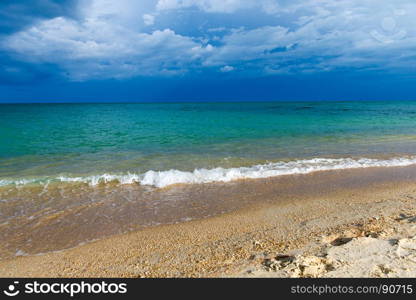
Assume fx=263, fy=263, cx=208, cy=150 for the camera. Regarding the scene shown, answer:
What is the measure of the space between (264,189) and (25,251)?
655cm

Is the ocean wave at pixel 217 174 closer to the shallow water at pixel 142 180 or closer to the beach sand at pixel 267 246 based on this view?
the shallow water at pixel 142 180

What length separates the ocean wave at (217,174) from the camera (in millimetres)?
9703

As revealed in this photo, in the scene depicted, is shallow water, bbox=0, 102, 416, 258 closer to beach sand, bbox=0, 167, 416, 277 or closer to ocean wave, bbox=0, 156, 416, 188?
ocean wave, bbox=0, 156, 416, 188

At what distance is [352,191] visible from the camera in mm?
8234

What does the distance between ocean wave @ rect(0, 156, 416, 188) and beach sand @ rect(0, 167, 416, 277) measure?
2.87 m

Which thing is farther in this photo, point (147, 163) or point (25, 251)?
point (147, 163)

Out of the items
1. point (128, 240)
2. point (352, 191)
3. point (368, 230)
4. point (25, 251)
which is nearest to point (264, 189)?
point (352, 191)

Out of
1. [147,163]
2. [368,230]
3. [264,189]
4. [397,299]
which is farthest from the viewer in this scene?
[147,163]

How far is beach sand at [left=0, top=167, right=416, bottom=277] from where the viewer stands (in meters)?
3.92

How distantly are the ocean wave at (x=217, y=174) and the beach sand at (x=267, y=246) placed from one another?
2.87 metres

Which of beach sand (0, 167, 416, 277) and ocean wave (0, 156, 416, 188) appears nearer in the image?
beach sand (0, 167, 416, 277)

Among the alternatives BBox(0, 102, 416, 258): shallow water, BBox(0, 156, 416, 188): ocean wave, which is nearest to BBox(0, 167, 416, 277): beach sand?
BBox(0, 102, 416, 258): shallow water

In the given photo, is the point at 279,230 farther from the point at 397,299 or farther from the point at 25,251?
the point at 25,251

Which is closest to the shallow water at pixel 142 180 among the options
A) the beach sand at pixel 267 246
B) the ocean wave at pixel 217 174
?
the ocean wave at pixel 217 174
